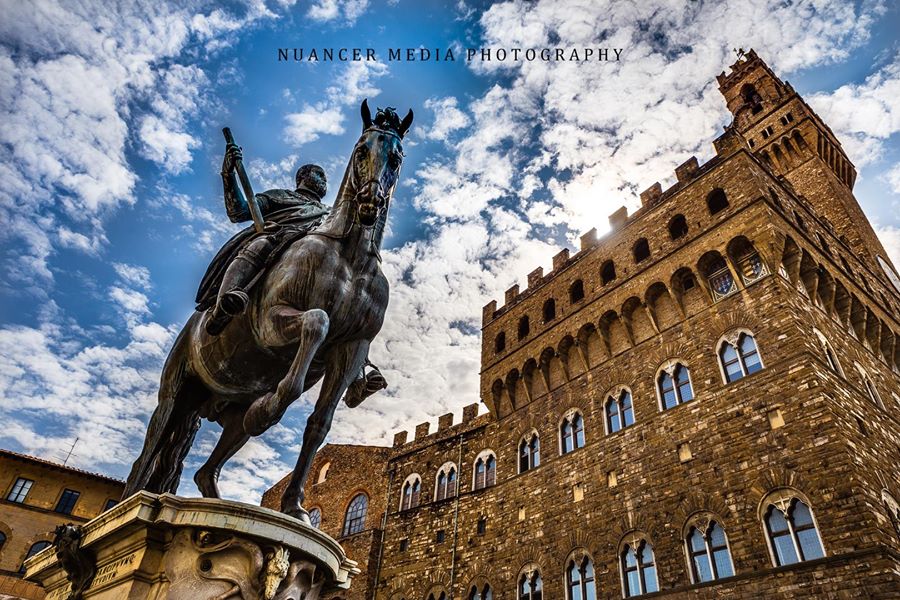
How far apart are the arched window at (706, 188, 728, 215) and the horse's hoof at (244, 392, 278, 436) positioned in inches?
677

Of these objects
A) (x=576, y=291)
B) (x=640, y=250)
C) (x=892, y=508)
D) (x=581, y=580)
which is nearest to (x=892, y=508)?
(x=892, y=508)

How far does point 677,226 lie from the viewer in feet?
62.1

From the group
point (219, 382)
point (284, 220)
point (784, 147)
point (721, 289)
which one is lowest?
point (219, 382)

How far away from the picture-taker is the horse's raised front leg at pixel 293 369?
3.55 meters

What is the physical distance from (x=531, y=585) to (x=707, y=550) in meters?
5.99

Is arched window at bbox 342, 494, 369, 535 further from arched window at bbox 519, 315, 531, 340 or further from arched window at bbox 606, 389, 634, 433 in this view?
arched window at bbox 606, 389, 634, 433

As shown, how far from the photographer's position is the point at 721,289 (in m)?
16.6

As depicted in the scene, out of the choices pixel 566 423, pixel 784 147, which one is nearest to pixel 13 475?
pixel 566 423

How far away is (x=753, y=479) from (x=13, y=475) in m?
33.2

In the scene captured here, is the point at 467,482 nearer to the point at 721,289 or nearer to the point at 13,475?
the point at 721,289

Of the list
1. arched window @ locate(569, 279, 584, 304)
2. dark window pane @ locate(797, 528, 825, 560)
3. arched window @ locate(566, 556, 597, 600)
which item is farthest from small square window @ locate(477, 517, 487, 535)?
dark window pane @ locate(797, 528, 825, 560)

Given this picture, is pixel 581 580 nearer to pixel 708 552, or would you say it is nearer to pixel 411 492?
pixel 708 552

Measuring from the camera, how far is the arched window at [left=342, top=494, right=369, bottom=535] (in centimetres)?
2572

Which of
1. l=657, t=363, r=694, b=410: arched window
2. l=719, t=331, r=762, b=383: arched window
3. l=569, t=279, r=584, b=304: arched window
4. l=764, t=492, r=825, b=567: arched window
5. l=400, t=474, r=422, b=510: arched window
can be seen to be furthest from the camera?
l=400, t=474, r=422, b=510: arched window
